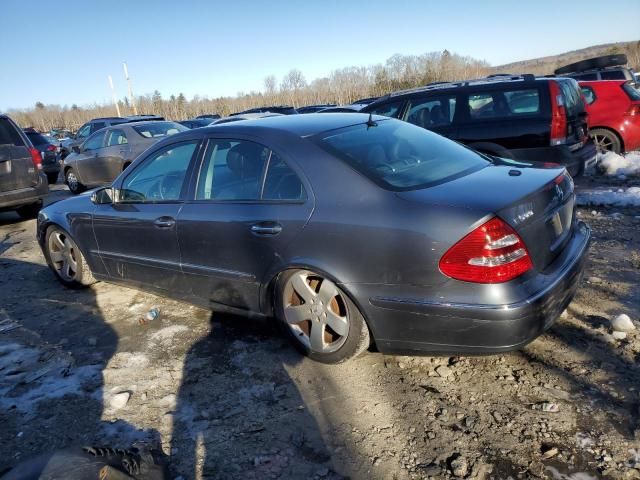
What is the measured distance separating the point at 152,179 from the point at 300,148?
1616 mm

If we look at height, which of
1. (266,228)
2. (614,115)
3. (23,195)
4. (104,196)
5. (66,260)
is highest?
(104,196)

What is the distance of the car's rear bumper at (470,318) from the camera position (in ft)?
8.23

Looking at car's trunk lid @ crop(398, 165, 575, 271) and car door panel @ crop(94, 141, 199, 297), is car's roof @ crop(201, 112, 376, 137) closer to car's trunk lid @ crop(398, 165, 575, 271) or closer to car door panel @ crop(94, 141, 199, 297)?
car door panel @ crop(94, 141, 199, 297)

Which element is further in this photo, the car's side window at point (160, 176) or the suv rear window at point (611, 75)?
the suv rear window at point (611, 75)

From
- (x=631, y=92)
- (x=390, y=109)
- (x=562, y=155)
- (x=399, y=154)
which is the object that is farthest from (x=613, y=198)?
(x=399, y=154)

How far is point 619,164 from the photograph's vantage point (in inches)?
321

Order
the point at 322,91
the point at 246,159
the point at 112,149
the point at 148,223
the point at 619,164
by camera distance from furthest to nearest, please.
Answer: the point at 322,91 → the point at 112,149 → the point at 619,164 → the point at 148,223 → the point at 246,159

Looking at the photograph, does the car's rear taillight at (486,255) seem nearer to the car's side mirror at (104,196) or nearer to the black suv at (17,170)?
the car's side mirror at (104,196)

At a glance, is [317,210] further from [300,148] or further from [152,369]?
[152,369]

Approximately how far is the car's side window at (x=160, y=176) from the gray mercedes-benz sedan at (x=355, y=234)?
0.5 inches

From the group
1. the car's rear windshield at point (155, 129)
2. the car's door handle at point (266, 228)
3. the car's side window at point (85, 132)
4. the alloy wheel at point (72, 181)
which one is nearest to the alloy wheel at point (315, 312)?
the car's door handle at point (266, 228)

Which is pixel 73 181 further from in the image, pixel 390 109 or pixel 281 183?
pixel 281 183

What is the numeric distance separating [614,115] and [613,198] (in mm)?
3464

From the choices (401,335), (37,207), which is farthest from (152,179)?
(37,207)
